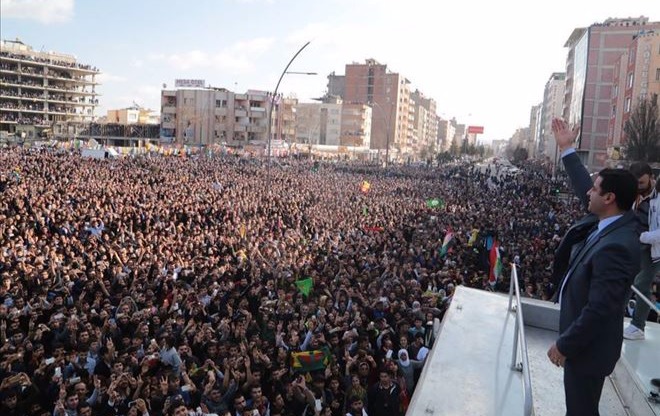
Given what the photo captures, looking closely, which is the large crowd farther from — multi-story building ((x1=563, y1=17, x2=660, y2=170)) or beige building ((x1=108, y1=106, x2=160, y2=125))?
beige building ((x1=108, y1=106, x2=160, y2=125))

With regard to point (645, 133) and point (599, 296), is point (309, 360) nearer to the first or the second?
point (599, 296)

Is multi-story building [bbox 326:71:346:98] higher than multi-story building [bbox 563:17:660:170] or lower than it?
higher

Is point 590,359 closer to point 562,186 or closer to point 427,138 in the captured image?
point 562,186

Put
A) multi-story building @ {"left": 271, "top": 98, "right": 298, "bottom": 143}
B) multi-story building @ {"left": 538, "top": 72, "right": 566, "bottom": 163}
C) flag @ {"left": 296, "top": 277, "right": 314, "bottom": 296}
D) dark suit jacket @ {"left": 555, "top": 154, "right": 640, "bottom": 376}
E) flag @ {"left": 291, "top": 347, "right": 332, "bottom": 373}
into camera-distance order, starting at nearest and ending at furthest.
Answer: dark suit jacket @ {"left": 555, "top": 154, "right": 640, "bottom": 376} < flag @ {"left": 291, "top": 347, "right": 332, "bottom": 373} < flag @ {"left": 296, "top": 277, "right": 314, "bottom": 296} < multi-story building @ {"left": 271, "top": 98, "right": 298, "bottom": 143} < multi-story building @ {"left": 538, "top": 72, "right": 566, "bottom": 163}

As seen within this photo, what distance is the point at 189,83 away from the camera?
272ft

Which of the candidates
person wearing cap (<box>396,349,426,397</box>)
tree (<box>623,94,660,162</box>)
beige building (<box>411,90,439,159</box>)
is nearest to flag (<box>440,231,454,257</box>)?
person wearing cap (<box>396,349,426,397</box>)

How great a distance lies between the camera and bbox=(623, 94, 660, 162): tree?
99.5 ft

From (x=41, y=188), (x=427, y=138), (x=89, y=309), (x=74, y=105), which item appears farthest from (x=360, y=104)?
(x=89, y=309)

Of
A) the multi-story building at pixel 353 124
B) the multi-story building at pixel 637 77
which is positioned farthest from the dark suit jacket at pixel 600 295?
the multi-story building at pixel 353 124

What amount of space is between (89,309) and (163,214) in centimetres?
886

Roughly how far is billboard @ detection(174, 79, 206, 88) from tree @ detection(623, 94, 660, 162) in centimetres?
6361

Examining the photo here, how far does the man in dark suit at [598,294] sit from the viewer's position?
2.41 m

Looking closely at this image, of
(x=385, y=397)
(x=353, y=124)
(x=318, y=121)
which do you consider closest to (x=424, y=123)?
(x=353, y=124)

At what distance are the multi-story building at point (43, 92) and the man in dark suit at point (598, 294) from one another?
80150 mm
